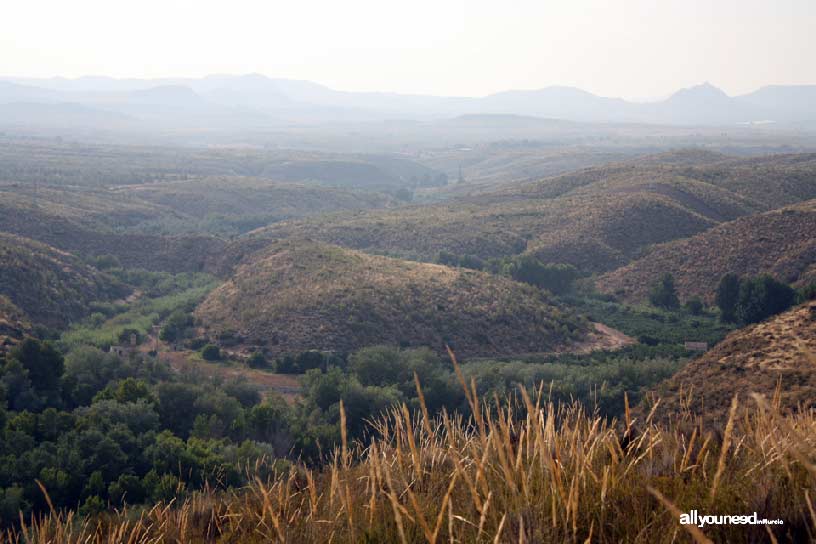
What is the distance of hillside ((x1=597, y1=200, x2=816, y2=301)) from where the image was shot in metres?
42.0

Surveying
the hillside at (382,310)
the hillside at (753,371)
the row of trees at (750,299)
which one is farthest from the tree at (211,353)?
the row of trees at (750,299)

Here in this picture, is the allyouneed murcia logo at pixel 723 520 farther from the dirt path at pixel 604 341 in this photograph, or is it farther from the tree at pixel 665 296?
the tree at pixel 665 296

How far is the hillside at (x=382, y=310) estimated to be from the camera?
112ft

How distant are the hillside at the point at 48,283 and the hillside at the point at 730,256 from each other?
3172cm

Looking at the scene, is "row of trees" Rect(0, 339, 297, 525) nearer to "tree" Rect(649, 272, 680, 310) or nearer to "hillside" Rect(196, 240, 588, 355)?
"hillside" Rect(196, 240, 588, 355)

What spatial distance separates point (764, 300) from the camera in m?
35.0

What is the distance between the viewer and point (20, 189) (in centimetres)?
6631

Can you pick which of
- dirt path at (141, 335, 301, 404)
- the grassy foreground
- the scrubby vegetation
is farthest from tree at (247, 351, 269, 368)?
the grassy foreground

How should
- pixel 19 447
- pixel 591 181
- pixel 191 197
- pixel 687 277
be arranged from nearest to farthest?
1. pixel 19 447
2. pixel 687 277
3. pixel 591 181
4. pixel 191 197

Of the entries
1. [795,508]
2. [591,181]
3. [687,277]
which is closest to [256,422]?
[795,508]

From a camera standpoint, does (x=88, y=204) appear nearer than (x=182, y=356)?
No

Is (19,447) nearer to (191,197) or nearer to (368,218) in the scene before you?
(368,218)

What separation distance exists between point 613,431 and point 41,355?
821 inches

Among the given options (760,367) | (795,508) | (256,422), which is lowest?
(256,422)
